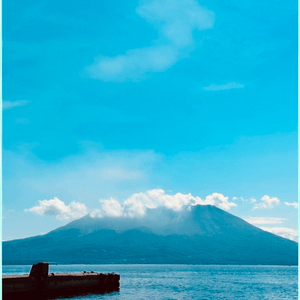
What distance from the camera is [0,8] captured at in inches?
522

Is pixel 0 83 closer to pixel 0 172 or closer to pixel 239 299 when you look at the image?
pixel 0 172

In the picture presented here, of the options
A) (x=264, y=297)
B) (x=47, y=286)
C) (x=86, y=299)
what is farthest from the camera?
(x=264, y=297)

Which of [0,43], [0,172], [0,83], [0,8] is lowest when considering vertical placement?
[0,172]

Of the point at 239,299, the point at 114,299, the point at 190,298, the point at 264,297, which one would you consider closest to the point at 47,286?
the point at 114,299

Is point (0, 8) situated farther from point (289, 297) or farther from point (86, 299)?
point (289, 297)

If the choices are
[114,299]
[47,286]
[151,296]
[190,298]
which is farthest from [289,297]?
[47,286]

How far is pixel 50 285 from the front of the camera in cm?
6819

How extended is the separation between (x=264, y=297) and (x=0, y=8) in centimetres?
8428

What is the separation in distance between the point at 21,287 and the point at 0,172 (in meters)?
50.6

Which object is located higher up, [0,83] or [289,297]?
[0,83]

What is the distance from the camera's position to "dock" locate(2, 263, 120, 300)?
57594 millimetres

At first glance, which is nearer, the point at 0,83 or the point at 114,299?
the point at 0,83

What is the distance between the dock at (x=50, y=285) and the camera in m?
57.6

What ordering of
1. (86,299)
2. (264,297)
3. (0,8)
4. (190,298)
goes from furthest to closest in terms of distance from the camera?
(264,297)
(190,298)
(86,299)
(0,8)
